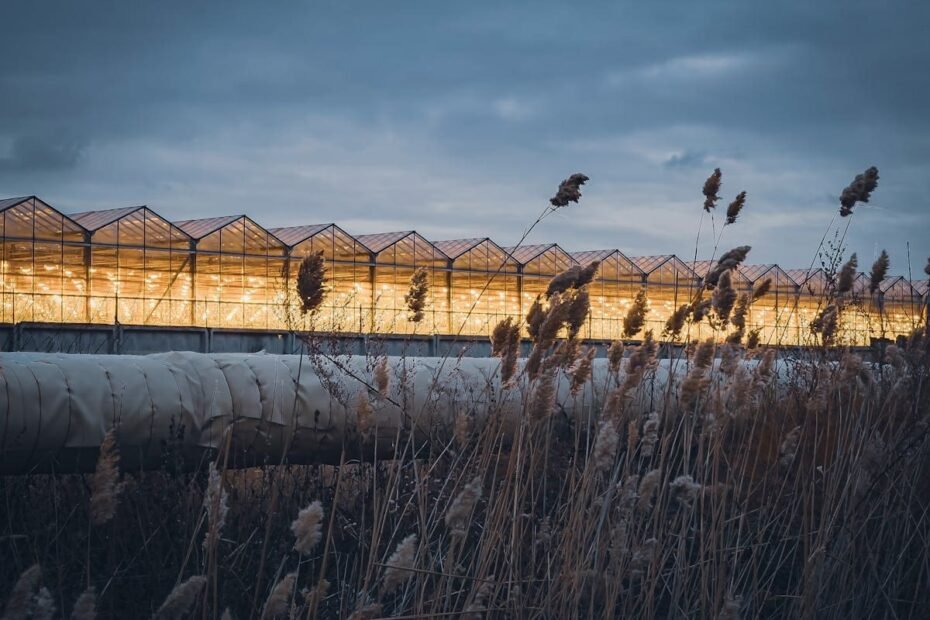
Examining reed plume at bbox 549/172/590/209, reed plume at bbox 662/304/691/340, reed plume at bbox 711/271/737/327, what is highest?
reed plume at bbox 549/172/590/209

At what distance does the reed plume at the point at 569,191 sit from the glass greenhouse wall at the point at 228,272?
738 inches

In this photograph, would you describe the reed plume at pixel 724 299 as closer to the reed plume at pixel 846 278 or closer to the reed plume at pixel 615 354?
the reed plume at pixel 615 354

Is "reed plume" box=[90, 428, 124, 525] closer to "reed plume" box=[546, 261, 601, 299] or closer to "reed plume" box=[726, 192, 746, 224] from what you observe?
"reed plume" box=[546, 261, 601, 299]

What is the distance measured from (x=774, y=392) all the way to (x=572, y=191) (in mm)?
2434

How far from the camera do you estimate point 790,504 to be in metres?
4.25

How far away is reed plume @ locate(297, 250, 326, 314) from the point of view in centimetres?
286

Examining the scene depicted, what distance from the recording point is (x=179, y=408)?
5.47 m

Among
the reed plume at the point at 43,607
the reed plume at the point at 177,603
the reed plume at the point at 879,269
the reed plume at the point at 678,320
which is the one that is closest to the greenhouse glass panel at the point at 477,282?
the reed plume at the point at 879,269

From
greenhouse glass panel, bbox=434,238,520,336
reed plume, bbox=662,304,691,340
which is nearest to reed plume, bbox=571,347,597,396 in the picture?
reed plume, bbox=662,304,691,340

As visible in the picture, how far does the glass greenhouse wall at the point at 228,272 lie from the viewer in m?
26.0

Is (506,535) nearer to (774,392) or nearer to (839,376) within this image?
(839,376)

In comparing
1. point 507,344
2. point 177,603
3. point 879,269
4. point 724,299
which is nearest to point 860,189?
point 879,269

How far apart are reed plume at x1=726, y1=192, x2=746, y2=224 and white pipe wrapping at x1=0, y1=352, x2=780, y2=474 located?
2.71 ft

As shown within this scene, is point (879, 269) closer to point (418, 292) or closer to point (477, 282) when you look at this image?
point (418, 292)
